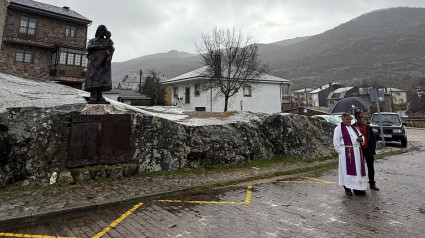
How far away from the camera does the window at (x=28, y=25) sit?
82.7 ft

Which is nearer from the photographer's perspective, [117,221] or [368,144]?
[117,221]

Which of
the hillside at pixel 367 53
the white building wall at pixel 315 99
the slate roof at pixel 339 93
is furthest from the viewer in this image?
the hillside at pixel 367 53

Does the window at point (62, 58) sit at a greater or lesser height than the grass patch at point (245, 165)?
greater

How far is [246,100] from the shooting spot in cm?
2880

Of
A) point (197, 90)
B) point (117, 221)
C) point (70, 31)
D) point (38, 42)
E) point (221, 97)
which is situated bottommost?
point (117, 221)

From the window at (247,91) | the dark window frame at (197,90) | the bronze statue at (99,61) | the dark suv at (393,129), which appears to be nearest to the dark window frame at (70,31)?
the dark window frame at (197,90)

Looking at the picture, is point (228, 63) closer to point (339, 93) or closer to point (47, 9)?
point (47, 9)

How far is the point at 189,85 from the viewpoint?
28.6m

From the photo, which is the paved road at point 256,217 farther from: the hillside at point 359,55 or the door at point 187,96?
the hillside at point 359,55

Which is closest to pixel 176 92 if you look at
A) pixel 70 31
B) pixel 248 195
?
pixel 70 31

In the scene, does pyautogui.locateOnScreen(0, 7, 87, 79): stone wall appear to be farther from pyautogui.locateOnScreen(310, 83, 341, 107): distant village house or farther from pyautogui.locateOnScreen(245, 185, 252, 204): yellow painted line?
pyautogui.locateOnScreen(310, 83, 341, 107): distant village house

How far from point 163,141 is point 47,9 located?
28945 mm

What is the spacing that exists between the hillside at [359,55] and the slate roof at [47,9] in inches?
2227

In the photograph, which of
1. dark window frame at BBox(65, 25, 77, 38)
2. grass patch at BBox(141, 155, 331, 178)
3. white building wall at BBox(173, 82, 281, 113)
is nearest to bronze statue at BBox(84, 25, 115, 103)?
grass patch at BBox(141, 155, 331, 178)
